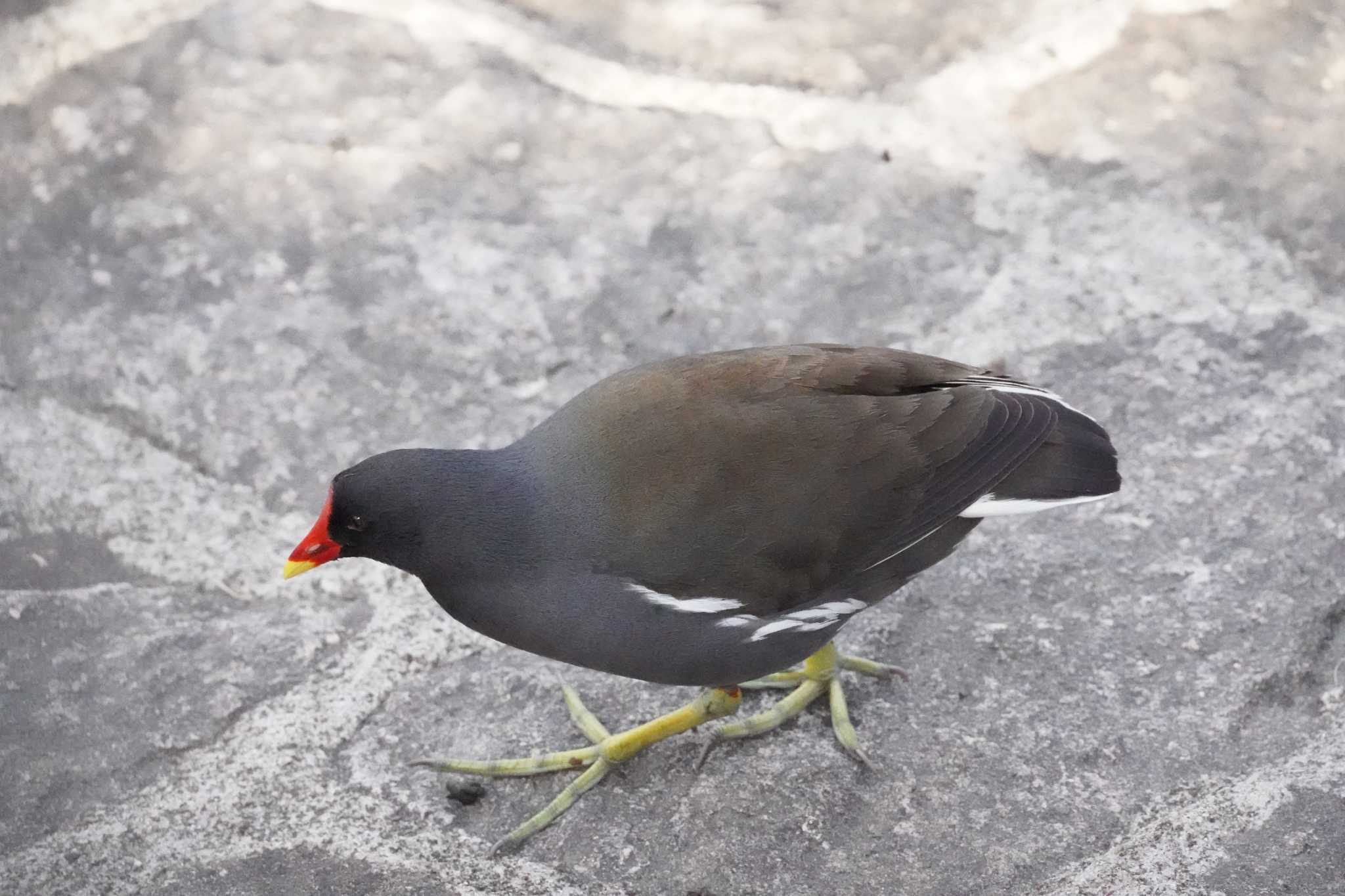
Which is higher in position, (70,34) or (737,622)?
(70,34)

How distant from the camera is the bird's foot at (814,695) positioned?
2361 millimetres

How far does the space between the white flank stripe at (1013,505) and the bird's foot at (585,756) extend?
0.55m

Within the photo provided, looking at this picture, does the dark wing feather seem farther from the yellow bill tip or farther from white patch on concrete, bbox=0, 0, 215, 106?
white patch on concrete, bbox=0, 0, 215, 106

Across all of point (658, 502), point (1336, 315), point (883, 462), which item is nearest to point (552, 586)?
point (658, 502)

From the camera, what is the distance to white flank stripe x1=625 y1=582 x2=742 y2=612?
2285 millimetres

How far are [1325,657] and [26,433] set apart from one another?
7.89ft

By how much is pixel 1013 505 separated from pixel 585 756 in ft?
2.88

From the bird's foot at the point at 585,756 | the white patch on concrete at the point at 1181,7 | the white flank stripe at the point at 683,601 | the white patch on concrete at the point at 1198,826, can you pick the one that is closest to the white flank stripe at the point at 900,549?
the white flank stripe at the point at 683,601

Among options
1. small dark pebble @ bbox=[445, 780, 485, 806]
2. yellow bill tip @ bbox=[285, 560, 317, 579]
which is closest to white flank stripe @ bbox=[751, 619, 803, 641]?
small dark pebble @ bbox=[445, 780, 485, 806]

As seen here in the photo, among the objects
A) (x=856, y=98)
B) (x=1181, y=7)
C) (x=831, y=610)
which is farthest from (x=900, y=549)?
(x=1181, y=7)

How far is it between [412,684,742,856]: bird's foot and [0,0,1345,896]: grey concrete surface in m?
0.03

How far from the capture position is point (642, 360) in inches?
116

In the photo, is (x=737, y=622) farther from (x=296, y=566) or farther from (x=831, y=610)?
(x=296, y=566)

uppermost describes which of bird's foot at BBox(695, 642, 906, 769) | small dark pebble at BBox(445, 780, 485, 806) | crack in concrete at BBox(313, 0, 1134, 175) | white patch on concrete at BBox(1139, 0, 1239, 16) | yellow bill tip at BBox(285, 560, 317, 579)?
white patch on concrete at BBox(1139, 0, 1239, 16)
